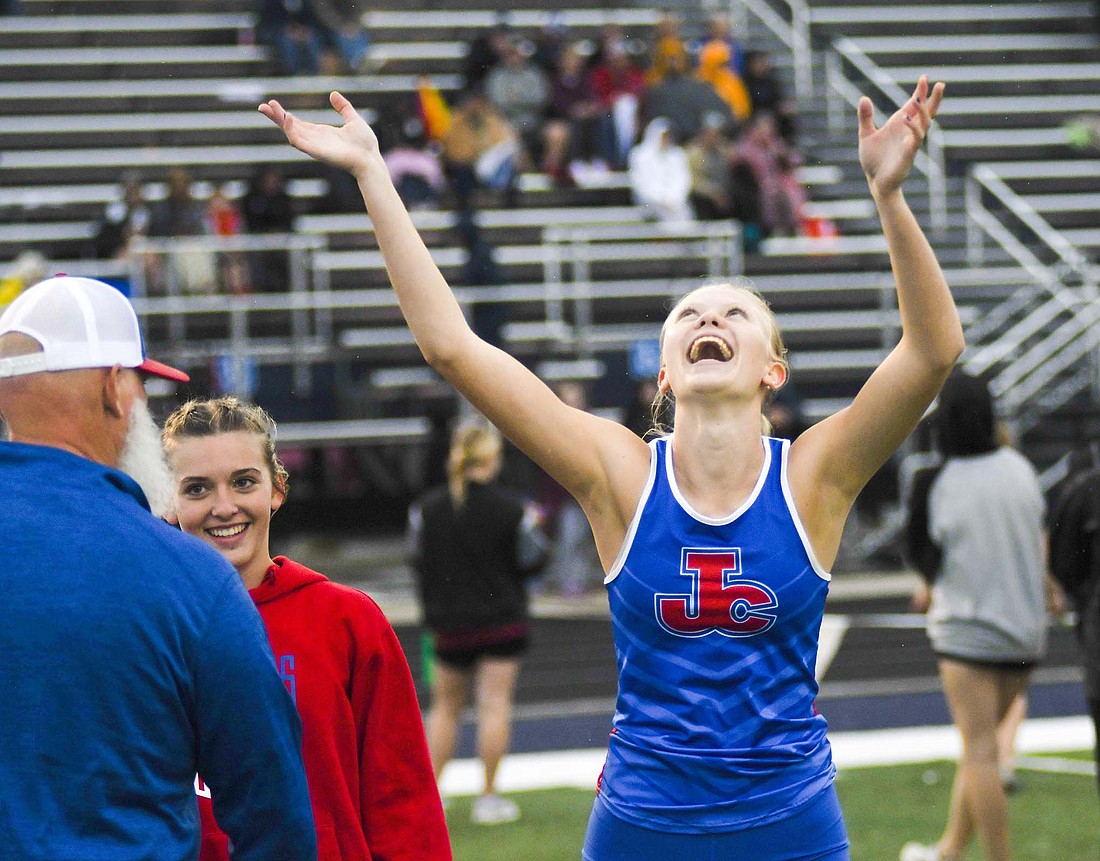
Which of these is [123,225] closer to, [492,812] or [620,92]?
[620,92]

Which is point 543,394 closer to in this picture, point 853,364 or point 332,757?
point 332,757

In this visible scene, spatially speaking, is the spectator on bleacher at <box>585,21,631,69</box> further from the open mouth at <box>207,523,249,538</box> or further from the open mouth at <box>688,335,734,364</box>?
the open mouth at <box>207,523,249,538</box>

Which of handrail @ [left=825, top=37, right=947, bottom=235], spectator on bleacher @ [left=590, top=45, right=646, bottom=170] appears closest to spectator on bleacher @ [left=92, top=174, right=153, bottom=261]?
spectator on bleacher @ [left=590, top=45, right=646, bottom=170]

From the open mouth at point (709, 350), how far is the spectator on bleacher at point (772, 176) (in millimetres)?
14776

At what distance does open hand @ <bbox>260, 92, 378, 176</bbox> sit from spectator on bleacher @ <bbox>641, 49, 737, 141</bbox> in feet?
51.3

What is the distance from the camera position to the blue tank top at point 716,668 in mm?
2910

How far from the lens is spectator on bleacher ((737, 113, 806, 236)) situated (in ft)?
58.8

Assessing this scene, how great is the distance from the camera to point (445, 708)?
7363 millimetres

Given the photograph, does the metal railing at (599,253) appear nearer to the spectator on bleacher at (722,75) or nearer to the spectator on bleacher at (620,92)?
the spectator on bleacher at (620,92)

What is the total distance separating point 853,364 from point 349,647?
15160mm

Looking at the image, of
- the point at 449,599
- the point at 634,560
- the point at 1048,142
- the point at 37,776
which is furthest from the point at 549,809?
the point at 1048,142

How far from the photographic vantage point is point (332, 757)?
2822 mm

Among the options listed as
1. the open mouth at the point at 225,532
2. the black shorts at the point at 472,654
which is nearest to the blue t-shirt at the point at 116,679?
the open mouth at the point at 225,532

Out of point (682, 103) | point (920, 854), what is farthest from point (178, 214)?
A: point (920, 854)
